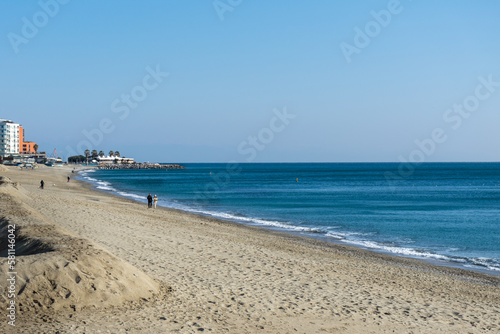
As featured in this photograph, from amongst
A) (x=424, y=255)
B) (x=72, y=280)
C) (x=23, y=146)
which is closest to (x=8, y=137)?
(x=23, y=146)

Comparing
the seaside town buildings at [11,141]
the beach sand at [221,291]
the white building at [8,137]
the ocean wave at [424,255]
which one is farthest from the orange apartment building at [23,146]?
the beach sand at [221,291]

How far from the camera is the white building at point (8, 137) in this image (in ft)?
531

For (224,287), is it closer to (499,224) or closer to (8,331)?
(8,331)

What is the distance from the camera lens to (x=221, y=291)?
11000mm

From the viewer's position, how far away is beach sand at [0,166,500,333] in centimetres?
867

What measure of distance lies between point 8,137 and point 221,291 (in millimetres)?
176427

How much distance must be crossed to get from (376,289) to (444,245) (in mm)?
11971

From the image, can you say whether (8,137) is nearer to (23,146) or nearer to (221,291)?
(23,146)

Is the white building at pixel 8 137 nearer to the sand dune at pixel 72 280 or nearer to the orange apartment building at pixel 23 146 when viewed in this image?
the orange apartment building at pixel 23 146

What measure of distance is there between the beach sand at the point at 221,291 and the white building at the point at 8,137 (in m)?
164

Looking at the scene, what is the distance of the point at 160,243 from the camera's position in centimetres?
1747

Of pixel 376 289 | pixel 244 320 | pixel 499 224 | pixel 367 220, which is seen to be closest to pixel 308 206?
pixel 367 220

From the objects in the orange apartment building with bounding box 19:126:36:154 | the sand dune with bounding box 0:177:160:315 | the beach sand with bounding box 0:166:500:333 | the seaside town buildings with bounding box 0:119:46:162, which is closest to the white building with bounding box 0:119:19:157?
the seaside town buildings with bounding box 0:119:46:162

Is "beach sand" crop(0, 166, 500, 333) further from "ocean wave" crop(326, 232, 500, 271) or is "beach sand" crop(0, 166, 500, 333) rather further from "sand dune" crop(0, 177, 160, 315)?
"ocean wave" crop(326, 232, 500, 271)
